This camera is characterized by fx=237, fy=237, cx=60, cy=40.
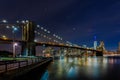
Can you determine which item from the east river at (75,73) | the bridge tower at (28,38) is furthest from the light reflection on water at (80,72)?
the bridge tower at (28,38)

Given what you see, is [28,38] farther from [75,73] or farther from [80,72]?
[75,73]

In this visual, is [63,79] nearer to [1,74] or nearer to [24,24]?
[1,74]

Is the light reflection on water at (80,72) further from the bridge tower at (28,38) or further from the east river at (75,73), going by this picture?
the bridge tower at (28,38)

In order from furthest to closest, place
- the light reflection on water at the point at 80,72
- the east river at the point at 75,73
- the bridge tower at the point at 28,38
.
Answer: the bridge tower at the point at 28,38, the light reflection on water at the point at 80,72, the east river at the point at 75,73

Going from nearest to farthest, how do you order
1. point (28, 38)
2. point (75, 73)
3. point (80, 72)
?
point (75, 73)
point (80, 72)
point (28, 38)

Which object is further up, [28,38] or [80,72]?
[28,38]

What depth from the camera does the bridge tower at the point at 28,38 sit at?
263 feet

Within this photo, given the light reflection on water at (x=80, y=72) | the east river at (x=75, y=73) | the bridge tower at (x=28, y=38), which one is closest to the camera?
the east river at (x=75, y=73)

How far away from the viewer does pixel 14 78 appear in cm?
1636

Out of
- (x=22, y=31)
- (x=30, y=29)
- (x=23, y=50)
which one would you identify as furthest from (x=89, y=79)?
(x=22, y=31)

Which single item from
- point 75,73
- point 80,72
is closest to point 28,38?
point 80,72

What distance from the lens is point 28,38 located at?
A: 84.8 metres

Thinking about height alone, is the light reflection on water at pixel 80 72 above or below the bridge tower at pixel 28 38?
below

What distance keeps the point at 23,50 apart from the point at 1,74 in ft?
216
